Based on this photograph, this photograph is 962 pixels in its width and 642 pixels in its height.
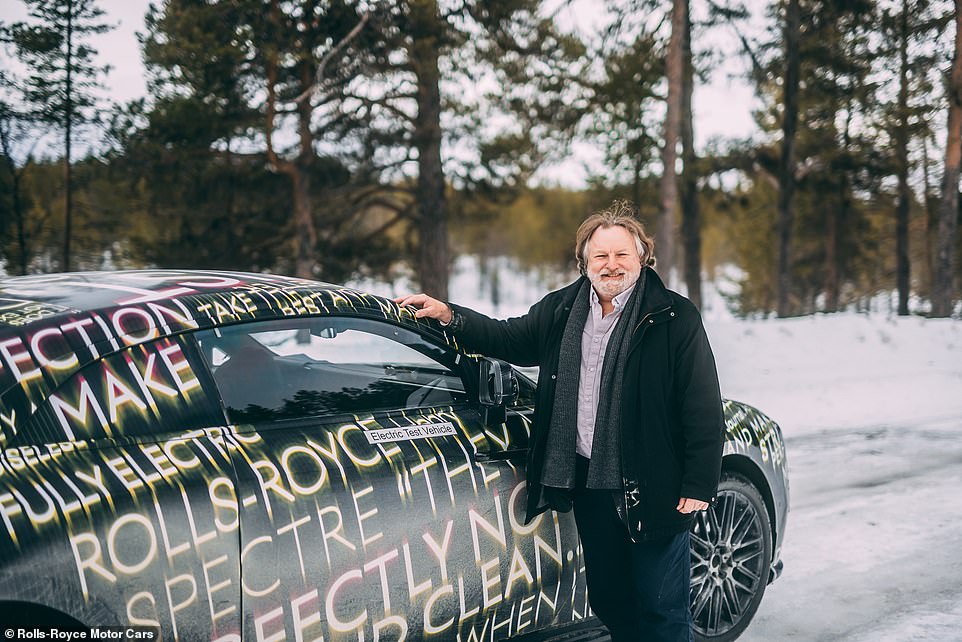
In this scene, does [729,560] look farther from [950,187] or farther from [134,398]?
[950,187]

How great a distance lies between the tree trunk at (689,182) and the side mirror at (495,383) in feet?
61.6

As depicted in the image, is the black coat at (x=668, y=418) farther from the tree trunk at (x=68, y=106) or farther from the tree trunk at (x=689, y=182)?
the tree trunk at (x=68, y=106)

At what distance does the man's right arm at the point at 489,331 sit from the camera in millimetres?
3244

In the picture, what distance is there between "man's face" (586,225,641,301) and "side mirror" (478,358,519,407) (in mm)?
452

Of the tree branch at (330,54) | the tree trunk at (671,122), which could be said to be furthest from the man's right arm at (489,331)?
the tree trunk at (671,122)

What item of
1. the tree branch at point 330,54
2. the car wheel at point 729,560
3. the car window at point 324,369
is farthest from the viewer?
the tree branch at point 330,54

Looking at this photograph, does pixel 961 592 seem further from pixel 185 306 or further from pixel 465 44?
pixel 465 44

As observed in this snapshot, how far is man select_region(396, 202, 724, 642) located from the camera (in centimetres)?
288

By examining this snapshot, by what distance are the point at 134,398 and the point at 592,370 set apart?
1.52 m

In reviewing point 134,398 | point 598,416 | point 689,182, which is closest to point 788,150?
point 689,182

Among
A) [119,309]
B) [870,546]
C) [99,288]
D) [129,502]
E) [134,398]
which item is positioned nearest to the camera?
[129,502]

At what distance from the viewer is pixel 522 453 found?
10.4 ft

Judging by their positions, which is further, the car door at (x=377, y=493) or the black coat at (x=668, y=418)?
the black coat at (x=668, y=418)

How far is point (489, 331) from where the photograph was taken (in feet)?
11.1
